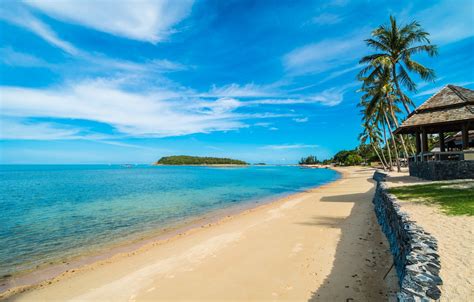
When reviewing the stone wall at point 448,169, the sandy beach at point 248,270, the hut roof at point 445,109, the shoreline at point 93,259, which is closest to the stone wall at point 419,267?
the sandy beach at point 248,270

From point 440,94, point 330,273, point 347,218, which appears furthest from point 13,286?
point 440,94

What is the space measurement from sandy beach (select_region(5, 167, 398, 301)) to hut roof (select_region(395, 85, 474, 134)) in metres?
6.65

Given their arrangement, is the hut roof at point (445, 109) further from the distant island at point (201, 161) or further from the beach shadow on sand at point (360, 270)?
the distant island at point (201, 161)

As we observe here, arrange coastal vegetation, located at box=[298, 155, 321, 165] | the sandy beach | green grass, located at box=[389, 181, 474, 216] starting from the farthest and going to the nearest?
coastal vegetation, located at box=[298, 155, 321, 165] < green grass, located at box=[389, 181, 474, 216] < the sandy beach

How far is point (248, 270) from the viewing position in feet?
19.7

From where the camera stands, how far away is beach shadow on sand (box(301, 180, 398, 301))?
14.9 ft

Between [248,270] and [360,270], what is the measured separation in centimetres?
243

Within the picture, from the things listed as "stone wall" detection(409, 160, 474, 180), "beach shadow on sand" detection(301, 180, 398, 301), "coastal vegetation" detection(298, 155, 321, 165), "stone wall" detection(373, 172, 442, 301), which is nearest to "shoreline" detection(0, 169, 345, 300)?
"beach shadow on sand" detection(301, 180, 398, 301)

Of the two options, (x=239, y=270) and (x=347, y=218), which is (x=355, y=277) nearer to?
(x=239, y=270)

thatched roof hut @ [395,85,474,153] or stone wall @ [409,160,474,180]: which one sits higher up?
thatched roof hut @ [395,85,474,153]

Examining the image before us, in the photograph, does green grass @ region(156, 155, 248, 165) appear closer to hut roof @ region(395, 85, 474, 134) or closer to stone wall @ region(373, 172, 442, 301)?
hut roof @ region(395, 85, 474, 134)

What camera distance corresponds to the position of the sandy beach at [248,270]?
16.2ft

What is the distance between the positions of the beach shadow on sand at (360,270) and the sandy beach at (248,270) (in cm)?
2

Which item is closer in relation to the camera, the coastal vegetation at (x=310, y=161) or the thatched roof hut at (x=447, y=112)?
the thatched roof hut at (x=447, y=112)
